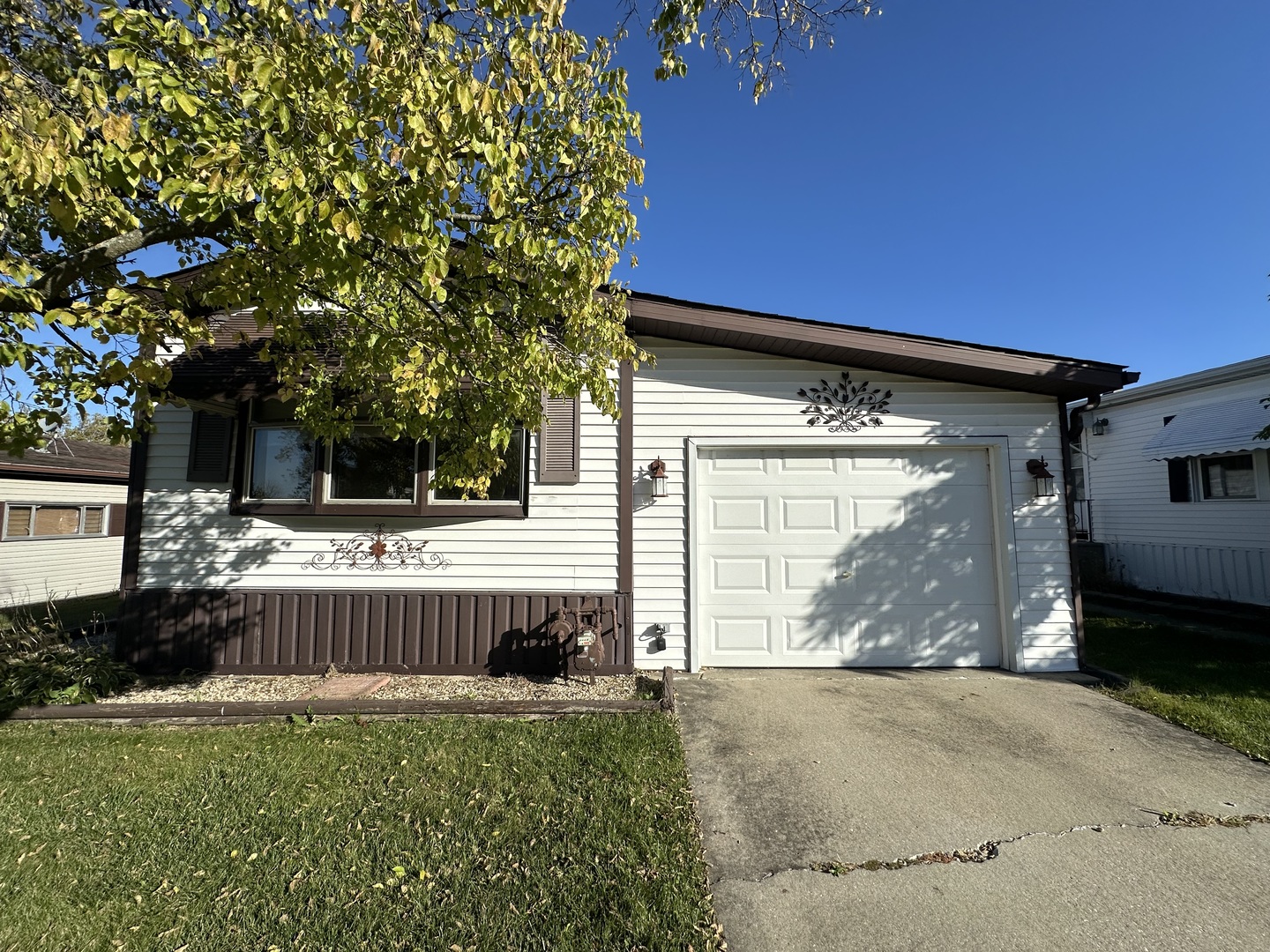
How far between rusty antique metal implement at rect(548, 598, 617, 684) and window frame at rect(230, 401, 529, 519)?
112 centimetres

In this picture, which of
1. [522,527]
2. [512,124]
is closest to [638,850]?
Answer: [522,527]

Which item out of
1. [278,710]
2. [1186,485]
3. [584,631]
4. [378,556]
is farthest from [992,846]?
[1186,485]

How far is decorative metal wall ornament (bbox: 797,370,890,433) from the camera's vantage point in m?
6.07

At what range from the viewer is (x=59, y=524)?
12.3 metres

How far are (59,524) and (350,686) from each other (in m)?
12.6

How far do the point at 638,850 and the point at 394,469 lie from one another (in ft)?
14.9

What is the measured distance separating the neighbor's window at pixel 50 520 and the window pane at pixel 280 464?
1012 centimetres

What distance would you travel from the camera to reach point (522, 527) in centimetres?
583

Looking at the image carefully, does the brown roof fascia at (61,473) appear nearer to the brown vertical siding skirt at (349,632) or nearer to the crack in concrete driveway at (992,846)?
the brown vertical siding skirt at (349,632)

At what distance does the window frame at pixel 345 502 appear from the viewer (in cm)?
571

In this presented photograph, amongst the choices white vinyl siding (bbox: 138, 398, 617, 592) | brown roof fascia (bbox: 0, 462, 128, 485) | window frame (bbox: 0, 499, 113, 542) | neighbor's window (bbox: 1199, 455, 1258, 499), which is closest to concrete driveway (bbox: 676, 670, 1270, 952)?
white vinyl siding (bbox: 138, 398, 617, 592)

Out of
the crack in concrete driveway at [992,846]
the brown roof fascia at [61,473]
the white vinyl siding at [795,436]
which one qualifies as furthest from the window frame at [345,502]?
the brown roof fascia at [61,473]

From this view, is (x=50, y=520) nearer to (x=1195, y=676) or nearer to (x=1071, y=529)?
(x=1071, y=529)

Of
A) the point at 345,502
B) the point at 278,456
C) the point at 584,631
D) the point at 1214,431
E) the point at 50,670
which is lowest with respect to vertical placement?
the point at 50,670
